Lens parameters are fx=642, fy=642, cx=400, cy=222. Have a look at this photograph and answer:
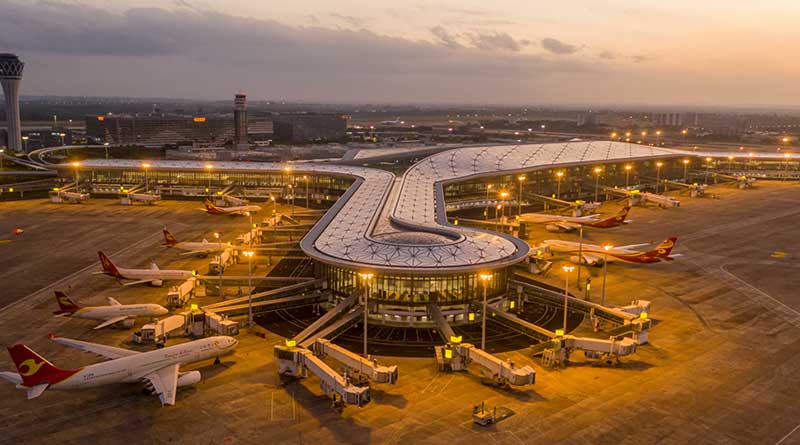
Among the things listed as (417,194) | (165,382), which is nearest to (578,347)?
(165,382)

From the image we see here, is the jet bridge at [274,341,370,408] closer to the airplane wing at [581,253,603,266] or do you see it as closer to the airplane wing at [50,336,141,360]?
the airplane wing at [50,336,141,360]

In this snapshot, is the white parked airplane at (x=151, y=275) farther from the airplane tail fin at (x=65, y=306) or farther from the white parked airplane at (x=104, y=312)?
the airplane tail fin at (x=65, y=306)

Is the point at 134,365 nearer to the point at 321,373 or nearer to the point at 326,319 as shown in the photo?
the point at 321,373

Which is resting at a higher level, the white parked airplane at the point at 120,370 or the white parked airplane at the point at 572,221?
the white parked airplane at the point at 572,221

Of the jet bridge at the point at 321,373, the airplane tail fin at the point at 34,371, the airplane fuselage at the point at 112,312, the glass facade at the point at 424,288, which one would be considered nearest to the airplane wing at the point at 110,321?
the airplane fuselage at the point at 112,312

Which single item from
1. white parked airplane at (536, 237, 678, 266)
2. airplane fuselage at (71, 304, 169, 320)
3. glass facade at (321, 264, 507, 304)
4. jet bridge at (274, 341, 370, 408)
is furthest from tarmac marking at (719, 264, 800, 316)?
airplane fuselage at (71, 304, 169, 320)

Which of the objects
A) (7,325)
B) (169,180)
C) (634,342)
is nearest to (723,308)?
(634,342)
